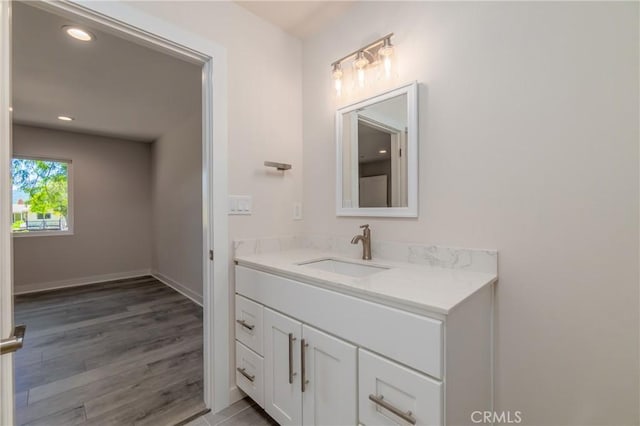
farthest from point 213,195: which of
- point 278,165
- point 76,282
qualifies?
point 76,282

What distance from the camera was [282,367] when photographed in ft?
4.33

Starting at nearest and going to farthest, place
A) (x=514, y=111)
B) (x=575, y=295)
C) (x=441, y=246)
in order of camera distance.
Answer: (x=575, y=295)
(x=514, y=111)
(x=441, y=246)

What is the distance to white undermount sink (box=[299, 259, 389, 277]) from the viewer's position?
147cm

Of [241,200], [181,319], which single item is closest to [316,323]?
[241,200]

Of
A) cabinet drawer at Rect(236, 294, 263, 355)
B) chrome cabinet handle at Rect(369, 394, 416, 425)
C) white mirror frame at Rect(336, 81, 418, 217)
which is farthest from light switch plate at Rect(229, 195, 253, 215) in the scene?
chrome cabinet handle at Rect(369, 394, 416, 425)

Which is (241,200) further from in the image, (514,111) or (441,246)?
(514,111)

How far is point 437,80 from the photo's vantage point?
4.42 feet

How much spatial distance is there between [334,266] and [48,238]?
468cm

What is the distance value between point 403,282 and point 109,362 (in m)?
2.34

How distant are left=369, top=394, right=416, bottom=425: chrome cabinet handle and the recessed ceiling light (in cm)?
268

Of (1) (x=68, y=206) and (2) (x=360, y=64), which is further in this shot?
(1) (x=68, y=206)

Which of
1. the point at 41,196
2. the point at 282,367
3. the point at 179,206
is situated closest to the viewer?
the point at 282,367

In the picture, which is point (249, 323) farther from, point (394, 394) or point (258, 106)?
point (258, 106)

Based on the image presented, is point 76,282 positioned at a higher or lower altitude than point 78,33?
lower
